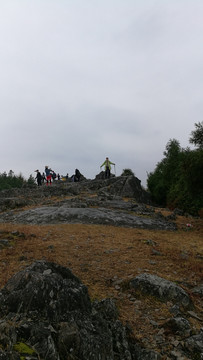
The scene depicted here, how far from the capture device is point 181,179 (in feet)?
107

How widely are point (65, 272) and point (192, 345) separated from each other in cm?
260

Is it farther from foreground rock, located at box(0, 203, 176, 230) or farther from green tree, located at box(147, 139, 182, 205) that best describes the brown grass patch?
green tree, located at box(147, 139, 182, 205)

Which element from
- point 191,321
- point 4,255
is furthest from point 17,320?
point 4,255

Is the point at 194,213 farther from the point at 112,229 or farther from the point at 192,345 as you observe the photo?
the point at 192,345

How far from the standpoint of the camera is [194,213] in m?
30.2

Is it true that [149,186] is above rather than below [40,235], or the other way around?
above

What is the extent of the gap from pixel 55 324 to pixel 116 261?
14.8 feet

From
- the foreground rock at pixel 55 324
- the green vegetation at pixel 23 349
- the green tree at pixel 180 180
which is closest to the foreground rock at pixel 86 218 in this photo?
the green tree at pixel 180 180

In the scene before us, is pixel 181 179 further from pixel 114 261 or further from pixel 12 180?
pixel 12 180

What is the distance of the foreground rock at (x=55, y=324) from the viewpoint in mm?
3064

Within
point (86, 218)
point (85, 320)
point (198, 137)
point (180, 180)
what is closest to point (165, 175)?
point (180, 180)

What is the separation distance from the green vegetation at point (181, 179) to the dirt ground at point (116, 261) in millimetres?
9271

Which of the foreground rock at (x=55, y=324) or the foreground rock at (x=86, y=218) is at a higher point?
the foreground rock at (x=86, y=218)

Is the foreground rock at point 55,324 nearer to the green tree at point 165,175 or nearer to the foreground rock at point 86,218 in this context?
the foreground rock at point 86,218
